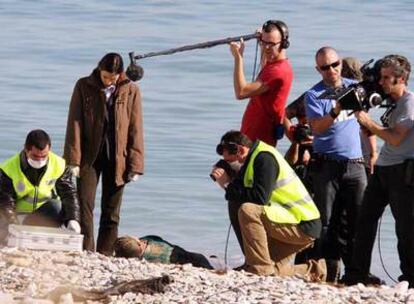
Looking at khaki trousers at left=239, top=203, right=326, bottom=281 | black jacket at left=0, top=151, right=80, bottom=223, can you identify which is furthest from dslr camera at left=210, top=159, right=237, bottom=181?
black jacket at left=0, top=151, right=80, bottom=223

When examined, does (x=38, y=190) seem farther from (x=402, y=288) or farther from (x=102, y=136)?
(x=402, y=288)

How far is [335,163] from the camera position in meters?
14.2

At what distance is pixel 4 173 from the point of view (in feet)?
47.1

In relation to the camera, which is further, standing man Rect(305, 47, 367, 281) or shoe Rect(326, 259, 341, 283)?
shoe Rect(326, 259, 341, 283)

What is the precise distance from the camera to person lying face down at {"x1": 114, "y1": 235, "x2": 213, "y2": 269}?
14258 millimetres

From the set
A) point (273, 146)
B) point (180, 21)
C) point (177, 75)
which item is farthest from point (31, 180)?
point (180, 21)

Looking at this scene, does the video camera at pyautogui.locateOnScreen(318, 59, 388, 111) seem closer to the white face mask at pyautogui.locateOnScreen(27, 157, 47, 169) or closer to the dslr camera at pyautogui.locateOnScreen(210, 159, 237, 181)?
the dslr camera at pyautogui.locateOnScreen(210, 159, 237, 181)

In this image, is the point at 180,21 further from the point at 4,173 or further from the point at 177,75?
the point at 4,173

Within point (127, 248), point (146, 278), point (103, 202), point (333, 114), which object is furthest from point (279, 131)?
Result: point (146, 278)

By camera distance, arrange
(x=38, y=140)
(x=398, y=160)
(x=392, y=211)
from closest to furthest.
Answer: (x=398, y=160), (x=392, y=211), (x=38, y=140)

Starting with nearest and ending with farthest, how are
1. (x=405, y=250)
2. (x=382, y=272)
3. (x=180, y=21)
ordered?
1. (x=405, y=250)
2. (x=382, y=272)
3. (x=180, y=21)

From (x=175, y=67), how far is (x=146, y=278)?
16.1m

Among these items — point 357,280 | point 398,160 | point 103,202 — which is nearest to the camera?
point 398,160

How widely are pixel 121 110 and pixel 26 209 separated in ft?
3.78
